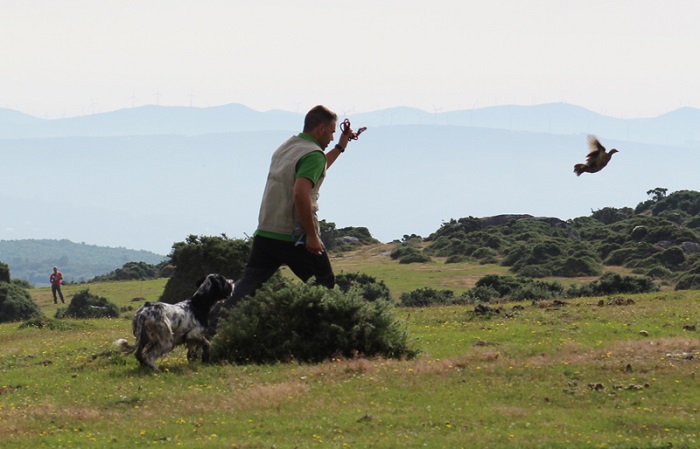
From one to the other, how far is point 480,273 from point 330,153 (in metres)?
44.2

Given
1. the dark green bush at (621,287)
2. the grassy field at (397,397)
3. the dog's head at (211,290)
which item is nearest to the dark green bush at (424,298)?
the dark green bush at (621,287)

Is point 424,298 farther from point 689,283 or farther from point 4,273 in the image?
point 4,273

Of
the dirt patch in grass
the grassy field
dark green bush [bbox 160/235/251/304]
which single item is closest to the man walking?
the grassy field

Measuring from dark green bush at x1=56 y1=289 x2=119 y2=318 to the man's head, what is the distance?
26.6 meters

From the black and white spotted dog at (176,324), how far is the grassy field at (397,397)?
33cm

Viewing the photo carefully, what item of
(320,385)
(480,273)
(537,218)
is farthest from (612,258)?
(320,385)

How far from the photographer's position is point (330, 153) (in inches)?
617

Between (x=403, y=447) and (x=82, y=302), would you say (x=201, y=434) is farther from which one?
(x=82, y=302)

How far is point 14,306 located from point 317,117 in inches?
1256

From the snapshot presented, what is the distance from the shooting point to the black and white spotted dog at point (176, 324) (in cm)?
1487

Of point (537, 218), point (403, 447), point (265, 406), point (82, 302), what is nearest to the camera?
point (403, 447)

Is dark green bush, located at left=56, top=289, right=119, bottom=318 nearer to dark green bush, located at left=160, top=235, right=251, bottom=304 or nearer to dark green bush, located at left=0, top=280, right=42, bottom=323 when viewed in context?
dark green bush, located at left=0, top=280, right=42, bottom=323

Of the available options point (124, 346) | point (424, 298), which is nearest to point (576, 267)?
point (424, 298)

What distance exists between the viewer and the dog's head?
15484mm
